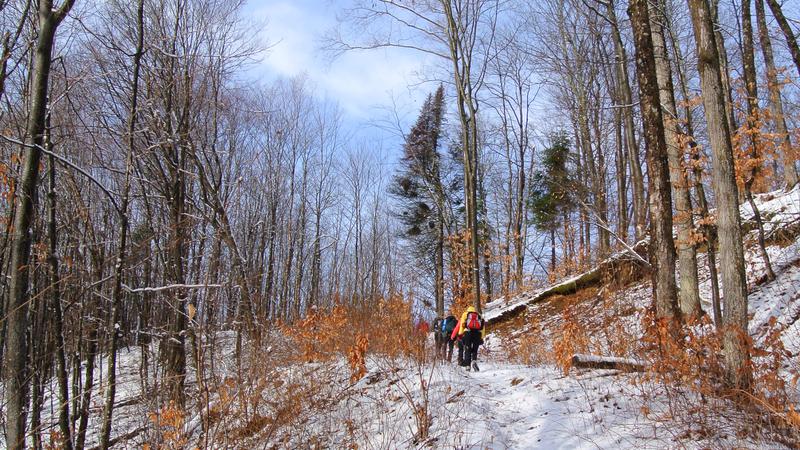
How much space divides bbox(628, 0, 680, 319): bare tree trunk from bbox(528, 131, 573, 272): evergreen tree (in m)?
15.5

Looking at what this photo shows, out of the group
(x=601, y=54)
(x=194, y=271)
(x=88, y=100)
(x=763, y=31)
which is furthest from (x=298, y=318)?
(x=601, y=54)

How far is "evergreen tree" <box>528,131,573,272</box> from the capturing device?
22706 mm

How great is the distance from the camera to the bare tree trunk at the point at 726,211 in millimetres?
4727

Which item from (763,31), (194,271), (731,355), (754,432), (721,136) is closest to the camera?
(754,432)

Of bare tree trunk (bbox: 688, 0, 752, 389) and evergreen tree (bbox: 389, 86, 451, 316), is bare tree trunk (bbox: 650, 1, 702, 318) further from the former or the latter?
evergreen tree (bbox: 389, 86, 451, 316)

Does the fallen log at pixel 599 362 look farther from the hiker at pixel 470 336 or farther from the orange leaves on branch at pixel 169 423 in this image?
the orange leaves on branch at pixel 169 423

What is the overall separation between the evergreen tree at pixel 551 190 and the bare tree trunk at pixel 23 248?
66.0 ft

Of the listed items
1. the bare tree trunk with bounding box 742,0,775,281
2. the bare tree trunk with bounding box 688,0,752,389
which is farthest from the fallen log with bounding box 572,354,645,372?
the bare tree trunk with bounding box 742,0,775,281

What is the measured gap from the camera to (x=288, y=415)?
228 inches

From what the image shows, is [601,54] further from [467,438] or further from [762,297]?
[467,438]

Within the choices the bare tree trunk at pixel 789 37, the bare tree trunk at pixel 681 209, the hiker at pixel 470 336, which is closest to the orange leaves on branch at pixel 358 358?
the hiker at pixel 470 336

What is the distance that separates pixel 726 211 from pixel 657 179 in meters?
1.14

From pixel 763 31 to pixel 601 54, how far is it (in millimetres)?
5734

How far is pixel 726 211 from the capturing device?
5.11 m
